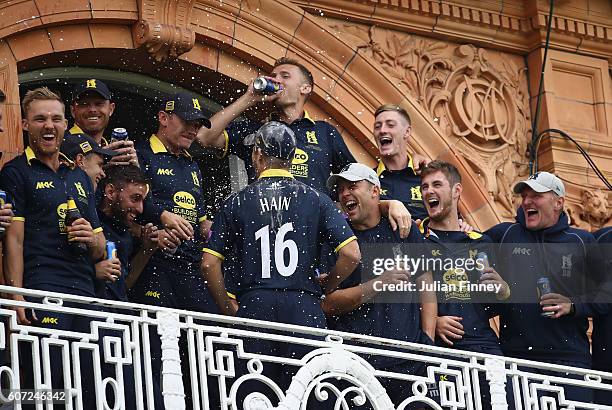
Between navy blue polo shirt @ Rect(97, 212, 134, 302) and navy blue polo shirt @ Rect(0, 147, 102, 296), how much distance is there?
35cm

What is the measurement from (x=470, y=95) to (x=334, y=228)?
4499mm

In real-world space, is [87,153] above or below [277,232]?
above

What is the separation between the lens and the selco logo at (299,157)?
11500 mm

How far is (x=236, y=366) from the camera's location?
31.7ft

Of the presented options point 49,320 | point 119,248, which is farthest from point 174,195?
point 49,320

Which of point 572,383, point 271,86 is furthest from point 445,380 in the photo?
point 271,86

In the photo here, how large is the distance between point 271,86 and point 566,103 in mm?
4033

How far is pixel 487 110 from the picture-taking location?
1434 centimetres

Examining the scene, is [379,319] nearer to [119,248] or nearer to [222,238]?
[222,238]

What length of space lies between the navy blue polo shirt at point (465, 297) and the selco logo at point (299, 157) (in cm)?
93

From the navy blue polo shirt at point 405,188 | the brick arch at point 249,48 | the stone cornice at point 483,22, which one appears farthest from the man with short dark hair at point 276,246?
the stone cornice at point 483,22

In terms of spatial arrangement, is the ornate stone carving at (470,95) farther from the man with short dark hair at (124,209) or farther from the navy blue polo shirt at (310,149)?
the man with short dark hair at (124,209)

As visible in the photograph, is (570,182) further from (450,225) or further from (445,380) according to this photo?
(445,380)

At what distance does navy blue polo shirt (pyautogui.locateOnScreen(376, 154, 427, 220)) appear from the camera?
11.7 metres
